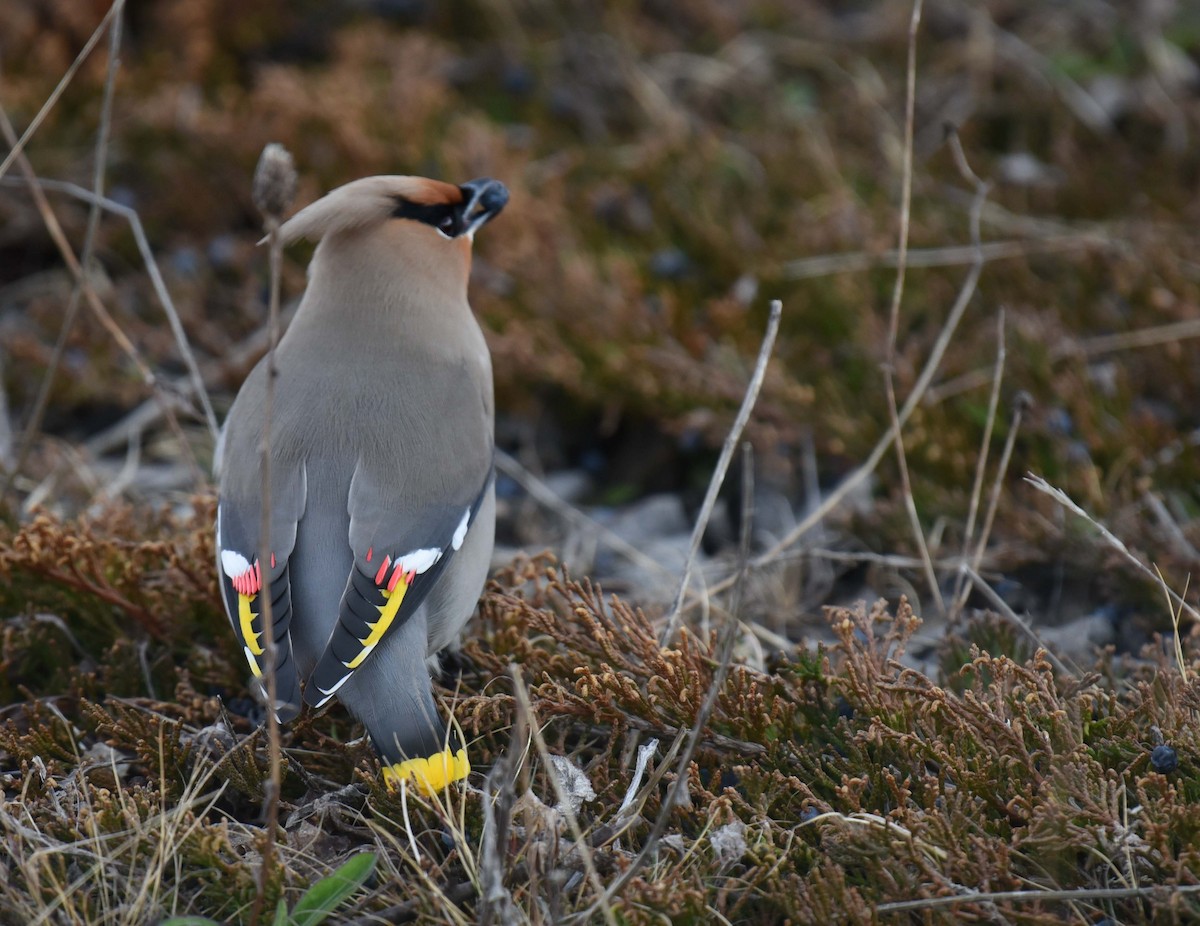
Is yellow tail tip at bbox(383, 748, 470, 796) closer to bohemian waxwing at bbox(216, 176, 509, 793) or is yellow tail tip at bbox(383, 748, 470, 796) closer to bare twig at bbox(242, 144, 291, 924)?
bohemian waxwing at bbox(216, 176, 509, 793)

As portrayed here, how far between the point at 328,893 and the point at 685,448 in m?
2.19

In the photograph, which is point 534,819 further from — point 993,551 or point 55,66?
point 55,66

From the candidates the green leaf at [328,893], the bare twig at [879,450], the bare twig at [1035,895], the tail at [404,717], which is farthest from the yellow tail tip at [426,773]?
the bare twig at [879,450]

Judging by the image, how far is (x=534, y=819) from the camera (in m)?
2.52

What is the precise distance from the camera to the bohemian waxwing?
273 cm

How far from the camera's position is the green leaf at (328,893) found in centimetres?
239

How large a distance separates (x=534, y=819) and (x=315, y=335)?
1374mm

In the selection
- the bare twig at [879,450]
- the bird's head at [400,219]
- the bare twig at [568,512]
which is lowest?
the bare twig at [568,512]

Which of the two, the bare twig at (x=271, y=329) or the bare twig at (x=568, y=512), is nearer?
the bare twig at (x=271, y=329)

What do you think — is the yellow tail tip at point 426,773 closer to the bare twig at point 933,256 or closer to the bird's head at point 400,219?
the bird's head at point 400,219

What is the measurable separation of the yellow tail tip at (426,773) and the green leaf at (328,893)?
228mm

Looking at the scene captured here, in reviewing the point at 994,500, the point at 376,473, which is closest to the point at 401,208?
the point at 376,473

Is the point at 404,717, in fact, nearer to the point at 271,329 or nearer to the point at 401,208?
the point at 271,329

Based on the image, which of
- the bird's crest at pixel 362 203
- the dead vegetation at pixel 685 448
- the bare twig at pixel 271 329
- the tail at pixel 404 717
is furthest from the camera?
the bird's crest at pixel 362 203
